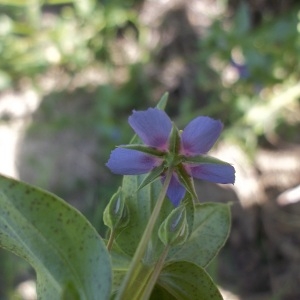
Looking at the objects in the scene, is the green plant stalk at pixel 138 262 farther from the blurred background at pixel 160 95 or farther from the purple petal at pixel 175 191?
the blurred background at pixel 160 95

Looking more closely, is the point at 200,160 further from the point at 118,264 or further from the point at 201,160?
the point at 118,264

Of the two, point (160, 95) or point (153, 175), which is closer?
point (153, 175)

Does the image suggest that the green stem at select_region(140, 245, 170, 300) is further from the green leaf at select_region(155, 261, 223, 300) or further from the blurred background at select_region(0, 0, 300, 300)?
the blurred background at select_region(0, 0, 300, 300)

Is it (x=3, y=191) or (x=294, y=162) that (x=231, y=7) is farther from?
(x=3, y=191)

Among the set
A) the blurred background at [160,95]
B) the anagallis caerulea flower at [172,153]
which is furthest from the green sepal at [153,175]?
the blurred background at [160,95]

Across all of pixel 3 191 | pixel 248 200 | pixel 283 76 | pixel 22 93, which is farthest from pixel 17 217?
pixel 22 93

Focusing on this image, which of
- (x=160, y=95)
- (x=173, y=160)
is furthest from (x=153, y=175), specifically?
(x=160, y=95)

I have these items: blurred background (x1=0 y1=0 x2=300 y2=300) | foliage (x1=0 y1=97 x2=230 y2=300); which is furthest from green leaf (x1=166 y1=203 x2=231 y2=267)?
blurred background (x1=0 y1=0 x2=300 y2=300)
